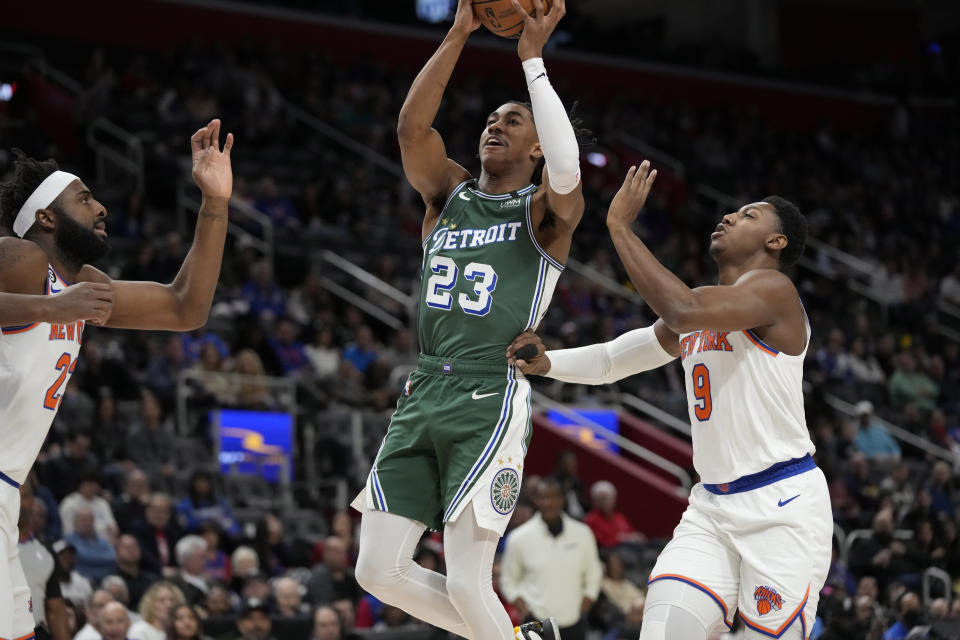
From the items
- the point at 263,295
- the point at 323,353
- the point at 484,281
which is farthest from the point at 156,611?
the point at 263,295

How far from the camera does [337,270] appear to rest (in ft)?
52.9

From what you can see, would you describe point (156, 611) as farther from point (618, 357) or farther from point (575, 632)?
point (618, 357)

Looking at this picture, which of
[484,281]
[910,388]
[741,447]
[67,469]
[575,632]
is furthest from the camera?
[910,388]

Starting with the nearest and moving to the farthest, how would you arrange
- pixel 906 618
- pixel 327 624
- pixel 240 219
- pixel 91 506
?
1. pixel 327 624
2. pixel 906 618
3. pixel 91 506
4. pixel 240 219

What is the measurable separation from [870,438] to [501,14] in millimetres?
11718

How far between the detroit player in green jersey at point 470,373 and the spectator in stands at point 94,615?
11.2 feet

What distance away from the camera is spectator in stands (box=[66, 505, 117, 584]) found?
380 inches

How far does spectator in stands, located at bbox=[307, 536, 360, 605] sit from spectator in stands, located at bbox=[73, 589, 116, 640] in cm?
179

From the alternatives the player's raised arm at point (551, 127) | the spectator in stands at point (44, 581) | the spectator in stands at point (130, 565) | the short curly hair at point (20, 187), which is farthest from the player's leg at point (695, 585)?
the spectator in stands at point (130, 565)

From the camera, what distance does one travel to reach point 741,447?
16.8 feet

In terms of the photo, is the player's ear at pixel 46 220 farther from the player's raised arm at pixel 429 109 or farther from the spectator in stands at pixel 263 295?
the spectator in stands at pixel 263 295

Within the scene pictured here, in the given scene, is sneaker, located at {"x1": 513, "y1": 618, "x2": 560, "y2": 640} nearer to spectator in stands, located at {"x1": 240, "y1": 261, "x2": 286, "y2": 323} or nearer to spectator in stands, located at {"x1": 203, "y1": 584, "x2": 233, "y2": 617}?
spectator in stands, located at {"x1": 203, "y1": 584, "x2": 233, "y2": 617}

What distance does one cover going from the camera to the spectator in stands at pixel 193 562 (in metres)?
9.29


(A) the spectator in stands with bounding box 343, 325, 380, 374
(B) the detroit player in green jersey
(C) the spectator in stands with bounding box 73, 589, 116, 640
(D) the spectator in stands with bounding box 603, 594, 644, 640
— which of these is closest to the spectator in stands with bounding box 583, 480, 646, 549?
(D) the spectator in stands with bounding box 603, 594, 644, 640
